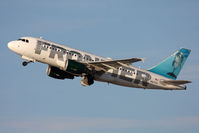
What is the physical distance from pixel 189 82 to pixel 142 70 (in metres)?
8.81

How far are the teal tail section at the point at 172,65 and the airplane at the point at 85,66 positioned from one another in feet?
5.30

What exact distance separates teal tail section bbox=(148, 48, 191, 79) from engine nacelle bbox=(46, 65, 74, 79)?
1373cm

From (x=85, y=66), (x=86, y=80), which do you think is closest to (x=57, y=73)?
(x=86, y=80)

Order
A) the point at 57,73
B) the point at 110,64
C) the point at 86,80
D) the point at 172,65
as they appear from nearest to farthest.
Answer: the point at 110,64 → the point at 86,80 → the point at 57,73 → the point at 172,65

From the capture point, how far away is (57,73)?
207 feet

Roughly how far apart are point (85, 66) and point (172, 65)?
17116mm

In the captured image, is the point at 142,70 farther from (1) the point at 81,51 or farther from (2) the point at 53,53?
(2) the point at 53,53

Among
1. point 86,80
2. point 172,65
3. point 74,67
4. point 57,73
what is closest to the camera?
point 74,67

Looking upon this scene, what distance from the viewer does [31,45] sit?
5772cm

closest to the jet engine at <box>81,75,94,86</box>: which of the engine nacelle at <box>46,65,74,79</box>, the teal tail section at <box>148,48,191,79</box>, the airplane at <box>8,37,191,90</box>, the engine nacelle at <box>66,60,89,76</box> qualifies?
the airplane at <box>8,37,191,90</box>

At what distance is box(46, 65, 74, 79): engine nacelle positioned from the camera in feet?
207

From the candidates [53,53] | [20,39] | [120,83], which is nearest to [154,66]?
[120,83]

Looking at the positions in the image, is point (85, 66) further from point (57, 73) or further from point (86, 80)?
point (57, 73)

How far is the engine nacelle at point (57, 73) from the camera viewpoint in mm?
63031
